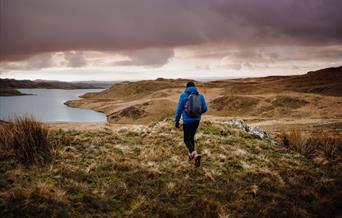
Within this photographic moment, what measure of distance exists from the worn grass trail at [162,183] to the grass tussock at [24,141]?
1.03 feet

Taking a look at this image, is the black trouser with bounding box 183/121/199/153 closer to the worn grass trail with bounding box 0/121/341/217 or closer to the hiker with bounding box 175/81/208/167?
the hiker with bounding box 175/81/208/167

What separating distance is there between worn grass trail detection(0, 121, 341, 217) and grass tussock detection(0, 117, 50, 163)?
31 centimetres

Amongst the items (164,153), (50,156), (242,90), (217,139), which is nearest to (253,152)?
(217,139)

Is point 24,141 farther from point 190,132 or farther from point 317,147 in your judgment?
point 317,147

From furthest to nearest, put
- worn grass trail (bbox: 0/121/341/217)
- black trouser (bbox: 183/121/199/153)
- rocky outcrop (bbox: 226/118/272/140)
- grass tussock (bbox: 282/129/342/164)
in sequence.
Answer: rocky outcrop (bbox: 226/118/272/140), grass tussock (bbox: 282/129/342/164), black trouser (bbox: 183/121/199/153), worn grass trail (bbox: 0/121/341/217)

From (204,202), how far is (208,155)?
3.17 metres

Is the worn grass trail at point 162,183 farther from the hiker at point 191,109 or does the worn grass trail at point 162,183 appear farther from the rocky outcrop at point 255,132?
the rocky outcrop at point 255,132

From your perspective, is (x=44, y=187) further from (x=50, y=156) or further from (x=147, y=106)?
(x=147, y=106)

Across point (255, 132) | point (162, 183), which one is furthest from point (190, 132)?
point (255, 132)

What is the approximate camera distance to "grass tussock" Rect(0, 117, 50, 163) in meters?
7.07

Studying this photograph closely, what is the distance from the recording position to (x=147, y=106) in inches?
2972

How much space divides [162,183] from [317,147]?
23.7 ft

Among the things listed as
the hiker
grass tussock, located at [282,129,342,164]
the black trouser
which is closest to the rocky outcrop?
grass tussock, located at [282,129,342,164]

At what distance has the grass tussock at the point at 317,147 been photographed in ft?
31.7
